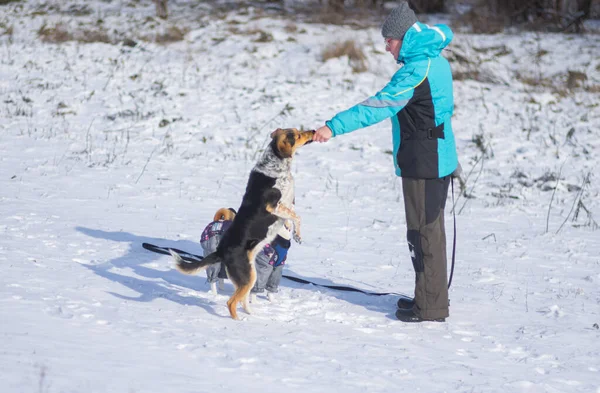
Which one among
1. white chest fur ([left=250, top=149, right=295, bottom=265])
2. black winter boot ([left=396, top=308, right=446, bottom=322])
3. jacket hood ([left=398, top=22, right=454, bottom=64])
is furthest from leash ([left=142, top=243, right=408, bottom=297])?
jacket hood ([left=398, top=22, right=454, bottom=64])

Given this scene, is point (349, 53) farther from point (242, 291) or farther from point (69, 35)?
point (242, 291)

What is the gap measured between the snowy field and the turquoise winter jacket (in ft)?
3.88

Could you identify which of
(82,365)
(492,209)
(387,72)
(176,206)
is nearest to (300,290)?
(82,365)

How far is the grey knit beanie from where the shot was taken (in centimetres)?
469

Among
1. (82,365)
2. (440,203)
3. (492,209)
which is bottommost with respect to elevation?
(492,209)

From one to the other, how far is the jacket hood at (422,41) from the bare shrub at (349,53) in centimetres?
979

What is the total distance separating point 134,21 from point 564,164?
444 inches

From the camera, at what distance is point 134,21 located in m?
17.6

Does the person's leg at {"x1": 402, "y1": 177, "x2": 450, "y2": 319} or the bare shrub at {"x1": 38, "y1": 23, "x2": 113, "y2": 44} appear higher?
the bare shrub at {"x1": 38, "y1": 23, "x2": 113, "y2": 44}

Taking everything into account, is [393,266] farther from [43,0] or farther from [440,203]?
[43,0]

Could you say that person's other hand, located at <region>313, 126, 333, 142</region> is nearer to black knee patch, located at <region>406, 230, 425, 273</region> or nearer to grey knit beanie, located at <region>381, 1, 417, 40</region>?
grey knit beanie, located at <region>381, 1, 417, 40</region>

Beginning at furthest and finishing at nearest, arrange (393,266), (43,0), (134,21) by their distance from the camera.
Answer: (43,0) < (134,21) < (393,266)

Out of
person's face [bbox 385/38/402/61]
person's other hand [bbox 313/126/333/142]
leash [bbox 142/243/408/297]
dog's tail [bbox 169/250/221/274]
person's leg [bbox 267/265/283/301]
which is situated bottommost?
leash [bbox 142/243/408/297]

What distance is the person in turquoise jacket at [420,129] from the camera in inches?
185
